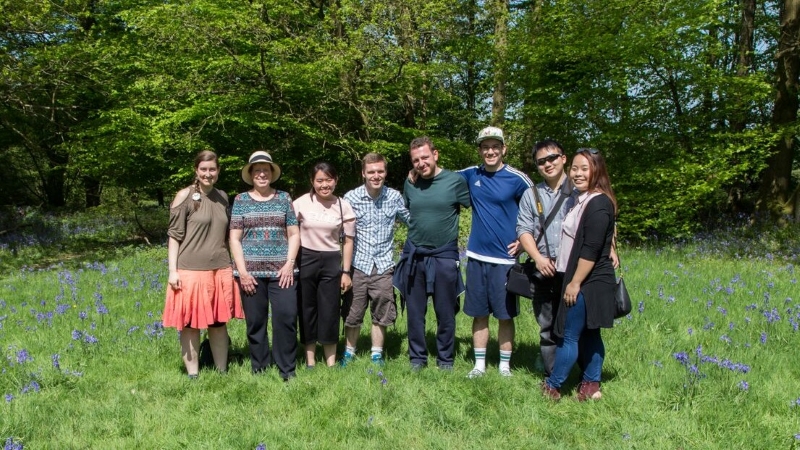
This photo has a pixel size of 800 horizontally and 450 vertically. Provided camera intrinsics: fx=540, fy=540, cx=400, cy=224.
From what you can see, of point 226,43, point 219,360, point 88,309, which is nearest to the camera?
point 219,360

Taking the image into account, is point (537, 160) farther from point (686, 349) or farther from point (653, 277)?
point (653, 277)

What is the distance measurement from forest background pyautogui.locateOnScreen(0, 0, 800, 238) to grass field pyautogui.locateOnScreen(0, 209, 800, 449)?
6.44 metres

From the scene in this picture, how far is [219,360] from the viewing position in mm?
4398

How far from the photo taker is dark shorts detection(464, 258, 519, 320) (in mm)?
4273

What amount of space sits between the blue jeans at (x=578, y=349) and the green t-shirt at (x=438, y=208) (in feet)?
3.81

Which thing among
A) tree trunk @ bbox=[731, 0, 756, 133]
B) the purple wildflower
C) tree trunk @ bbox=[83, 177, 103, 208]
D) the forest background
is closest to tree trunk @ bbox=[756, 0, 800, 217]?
the forest background

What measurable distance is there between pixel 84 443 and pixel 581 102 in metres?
11.2

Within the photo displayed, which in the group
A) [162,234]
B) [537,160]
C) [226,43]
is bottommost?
[162,234]

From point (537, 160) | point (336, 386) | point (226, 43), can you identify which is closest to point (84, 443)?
point (336, 386)

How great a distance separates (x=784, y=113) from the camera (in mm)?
12070

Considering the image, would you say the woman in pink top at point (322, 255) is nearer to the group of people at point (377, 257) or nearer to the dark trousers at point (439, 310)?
the group of people at point (377, 257)

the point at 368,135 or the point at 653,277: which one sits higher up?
the point at 368,135

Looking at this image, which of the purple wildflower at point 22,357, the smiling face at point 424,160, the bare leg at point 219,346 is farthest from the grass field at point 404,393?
the smiling face at point 424,160

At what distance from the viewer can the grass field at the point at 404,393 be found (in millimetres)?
3260
